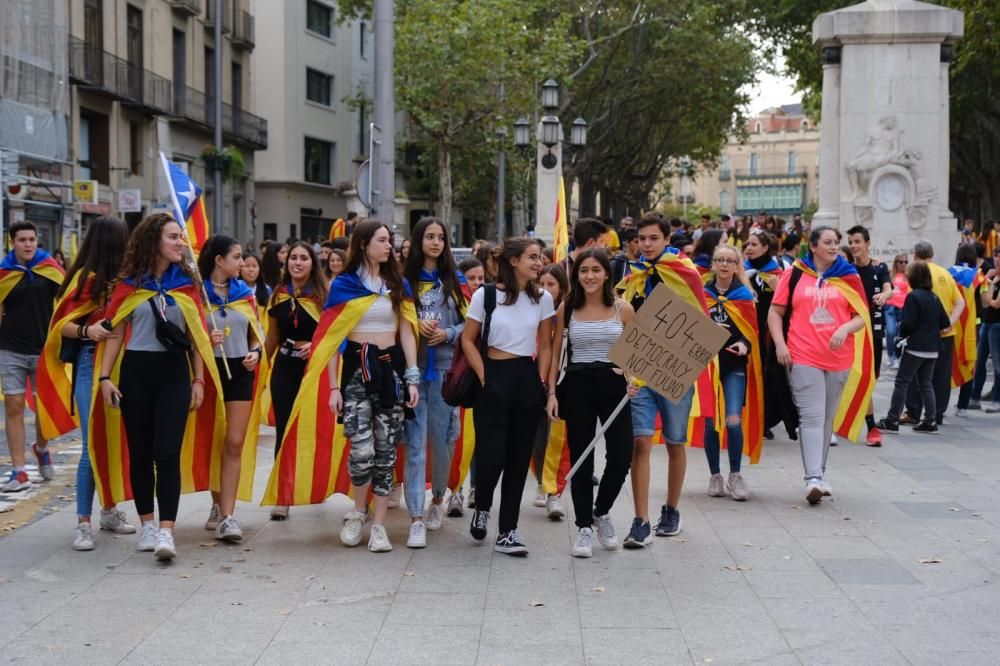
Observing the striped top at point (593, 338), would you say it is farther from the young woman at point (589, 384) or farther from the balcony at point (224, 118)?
the balcony at point (224, 118)

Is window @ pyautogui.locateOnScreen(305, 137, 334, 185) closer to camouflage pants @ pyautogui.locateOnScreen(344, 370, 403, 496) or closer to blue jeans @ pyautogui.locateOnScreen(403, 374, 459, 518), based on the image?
blue jeans @ pyautogui.locateOnScreen(403, 374, 459, 518)

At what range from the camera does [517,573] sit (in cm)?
716

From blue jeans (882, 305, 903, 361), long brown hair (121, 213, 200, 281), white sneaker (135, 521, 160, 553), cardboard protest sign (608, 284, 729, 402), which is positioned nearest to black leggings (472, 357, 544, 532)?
cardboard protest sign (608, 284, 729, 402)

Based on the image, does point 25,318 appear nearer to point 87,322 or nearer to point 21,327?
point 21,327

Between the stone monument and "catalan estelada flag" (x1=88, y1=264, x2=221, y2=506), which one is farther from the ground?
the stone monument

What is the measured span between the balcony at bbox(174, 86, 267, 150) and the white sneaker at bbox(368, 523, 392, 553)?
114 feet

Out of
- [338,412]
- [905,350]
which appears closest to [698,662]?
[338,412]

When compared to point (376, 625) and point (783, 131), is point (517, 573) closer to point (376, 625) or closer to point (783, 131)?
point (376, 625)

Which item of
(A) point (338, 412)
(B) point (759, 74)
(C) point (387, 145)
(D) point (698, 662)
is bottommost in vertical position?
(D) point (698, 662)

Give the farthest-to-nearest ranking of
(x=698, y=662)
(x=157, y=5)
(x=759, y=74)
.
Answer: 1. (x=759, y=74)
2. (x=157, y=5)
3. (x=698, y=662)

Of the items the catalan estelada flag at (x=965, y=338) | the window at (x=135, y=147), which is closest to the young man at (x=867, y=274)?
the catalan estelada flag at (x=965, y=338)

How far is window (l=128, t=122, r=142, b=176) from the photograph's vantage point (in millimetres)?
38719

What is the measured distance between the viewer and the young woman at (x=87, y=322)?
25.4 feet

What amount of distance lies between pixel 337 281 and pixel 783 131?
161439 millimetres
